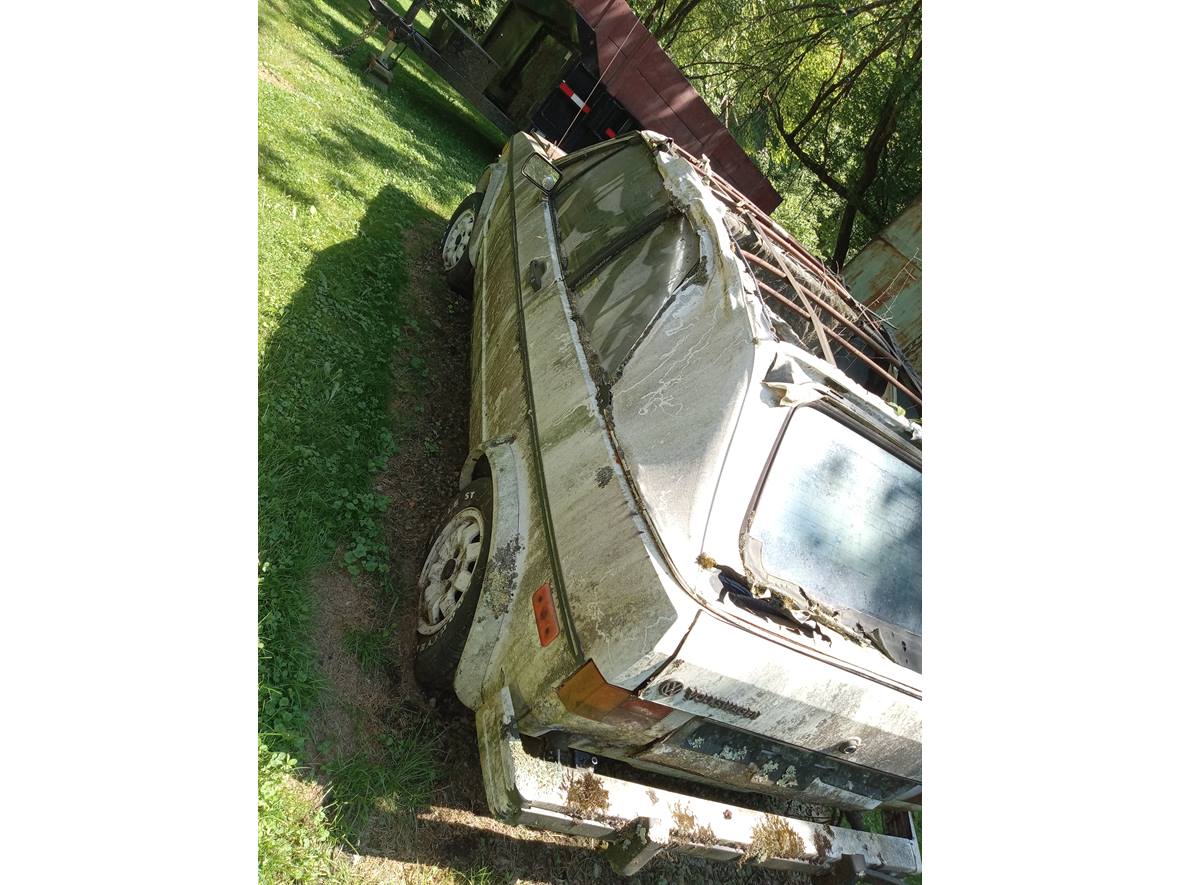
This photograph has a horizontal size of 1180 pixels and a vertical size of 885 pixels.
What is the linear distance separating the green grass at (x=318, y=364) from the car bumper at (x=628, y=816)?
580 millimetres

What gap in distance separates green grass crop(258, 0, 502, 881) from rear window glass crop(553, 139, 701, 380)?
1.40m

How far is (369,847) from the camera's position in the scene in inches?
115

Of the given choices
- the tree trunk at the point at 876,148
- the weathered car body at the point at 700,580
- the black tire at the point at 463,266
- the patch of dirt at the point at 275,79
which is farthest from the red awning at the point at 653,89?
the weathered car body at the point at 700,580

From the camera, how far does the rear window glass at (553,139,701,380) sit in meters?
3.60

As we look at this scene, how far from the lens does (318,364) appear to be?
4.61 meters

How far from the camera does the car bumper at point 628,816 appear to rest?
2.73 meters

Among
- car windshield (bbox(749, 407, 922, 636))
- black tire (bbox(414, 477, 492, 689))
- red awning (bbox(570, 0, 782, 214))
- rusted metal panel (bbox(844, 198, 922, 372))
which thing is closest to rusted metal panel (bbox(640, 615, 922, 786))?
car windshield (bbox(749, 407, 922, 636))

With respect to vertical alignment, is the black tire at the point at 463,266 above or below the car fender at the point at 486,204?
below

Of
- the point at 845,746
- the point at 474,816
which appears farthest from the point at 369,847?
the point at 845,746

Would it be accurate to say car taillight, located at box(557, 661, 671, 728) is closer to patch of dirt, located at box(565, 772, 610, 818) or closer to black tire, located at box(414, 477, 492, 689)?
patch of dirt, located at box(565, 772, 610, 818)

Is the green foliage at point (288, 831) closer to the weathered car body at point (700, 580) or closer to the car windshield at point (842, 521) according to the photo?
the weathered car body at point (700, 580)

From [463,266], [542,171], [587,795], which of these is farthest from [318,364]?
[587,795]

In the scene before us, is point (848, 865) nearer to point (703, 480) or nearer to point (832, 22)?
point (703, 480)

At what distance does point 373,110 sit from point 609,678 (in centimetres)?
839
